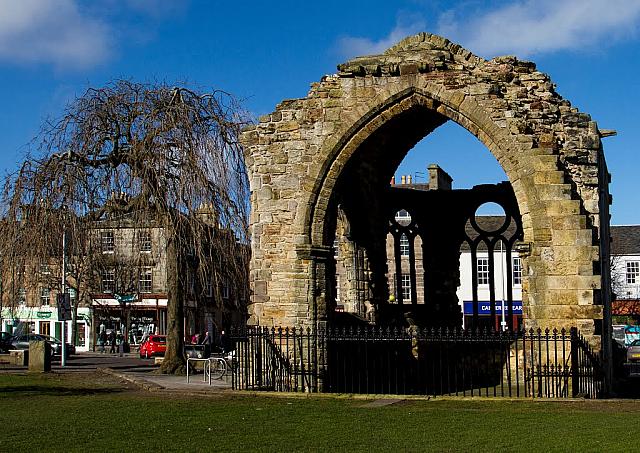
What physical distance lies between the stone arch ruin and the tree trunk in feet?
13.6

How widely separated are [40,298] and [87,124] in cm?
2839

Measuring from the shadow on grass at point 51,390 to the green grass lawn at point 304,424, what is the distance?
87 centimetres

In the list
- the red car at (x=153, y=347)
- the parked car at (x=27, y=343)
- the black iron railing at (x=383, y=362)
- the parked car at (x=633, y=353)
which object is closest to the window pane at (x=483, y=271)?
the red car at (x=153, y=347)

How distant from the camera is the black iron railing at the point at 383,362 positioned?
48.1 feet

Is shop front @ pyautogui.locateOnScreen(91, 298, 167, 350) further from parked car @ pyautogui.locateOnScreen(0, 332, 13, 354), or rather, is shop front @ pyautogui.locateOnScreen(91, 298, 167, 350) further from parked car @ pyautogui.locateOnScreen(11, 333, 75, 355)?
parked car @ pyautogui.locateOnScreen(11, 333, 75, 355)

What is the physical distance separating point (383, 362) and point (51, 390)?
6.11 m

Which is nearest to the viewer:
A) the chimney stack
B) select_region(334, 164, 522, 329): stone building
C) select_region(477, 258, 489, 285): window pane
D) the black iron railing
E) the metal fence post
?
the metal fence post

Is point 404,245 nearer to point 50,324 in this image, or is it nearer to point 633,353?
point 633,353

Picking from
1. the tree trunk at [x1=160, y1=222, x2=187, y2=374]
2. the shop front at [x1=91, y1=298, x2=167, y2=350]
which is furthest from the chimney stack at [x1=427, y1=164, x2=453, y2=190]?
the shop front at [x1=91, y1=298, x2=167, y2=350]

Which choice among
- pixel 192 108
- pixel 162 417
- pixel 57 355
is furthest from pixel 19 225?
pixel 57 355

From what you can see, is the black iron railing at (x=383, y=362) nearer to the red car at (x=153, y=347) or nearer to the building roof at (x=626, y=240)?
the red car at (x=153, y=347)

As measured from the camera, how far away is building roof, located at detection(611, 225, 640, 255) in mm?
52312

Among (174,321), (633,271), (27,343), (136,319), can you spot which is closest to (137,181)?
(174,321)

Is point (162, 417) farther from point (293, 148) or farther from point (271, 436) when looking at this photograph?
point (293, 148)
